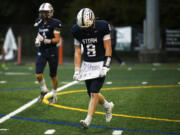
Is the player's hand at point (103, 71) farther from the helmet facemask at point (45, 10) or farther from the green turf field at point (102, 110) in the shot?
the helmet facemask at point (45, 10)

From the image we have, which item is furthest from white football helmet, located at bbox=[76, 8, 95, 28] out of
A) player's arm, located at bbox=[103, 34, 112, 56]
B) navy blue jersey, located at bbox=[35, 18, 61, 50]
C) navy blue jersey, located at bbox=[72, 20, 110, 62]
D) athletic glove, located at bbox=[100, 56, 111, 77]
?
navy blue jersey, located at bbox=[35, 18, 61, 50]

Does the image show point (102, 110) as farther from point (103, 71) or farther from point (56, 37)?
point (56, 37)

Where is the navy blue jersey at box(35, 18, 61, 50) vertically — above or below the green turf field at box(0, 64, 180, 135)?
above

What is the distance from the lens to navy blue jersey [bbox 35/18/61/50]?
10453mm

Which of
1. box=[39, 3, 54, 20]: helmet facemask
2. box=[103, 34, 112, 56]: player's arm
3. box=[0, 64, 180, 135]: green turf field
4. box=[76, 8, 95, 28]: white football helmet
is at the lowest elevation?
box=[0, 64, 180, 135]: green turf field

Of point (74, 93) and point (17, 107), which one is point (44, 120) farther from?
point (74, 93)

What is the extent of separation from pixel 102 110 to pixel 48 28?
237 centimetres

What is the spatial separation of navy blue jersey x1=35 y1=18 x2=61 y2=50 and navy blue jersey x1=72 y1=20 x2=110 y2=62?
8.80 feet

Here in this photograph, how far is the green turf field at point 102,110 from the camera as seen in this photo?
7586mm

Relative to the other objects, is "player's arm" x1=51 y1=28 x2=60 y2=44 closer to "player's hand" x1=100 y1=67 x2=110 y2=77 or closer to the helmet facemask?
the helmet facemask

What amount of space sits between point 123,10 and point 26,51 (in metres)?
8.64

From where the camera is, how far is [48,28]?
10.5 m

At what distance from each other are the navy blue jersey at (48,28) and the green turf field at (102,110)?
1.33m

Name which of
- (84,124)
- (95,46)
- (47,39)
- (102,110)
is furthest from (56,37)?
(84,124)
